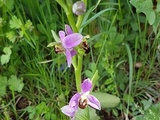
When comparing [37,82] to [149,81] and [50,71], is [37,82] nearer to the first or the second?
[50,71]

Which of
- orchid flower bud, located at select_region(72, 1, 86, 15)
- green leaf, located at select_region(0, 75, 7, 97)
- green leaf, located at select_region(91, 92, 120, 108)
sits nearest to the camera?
orchid flower bud, located at select_region(72, 1, 86, 15)

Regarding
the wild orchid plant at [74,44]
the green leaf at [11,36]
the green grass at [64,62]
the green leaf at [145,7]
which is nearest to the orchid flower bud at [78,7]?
the wild orchid plant at [74,44]

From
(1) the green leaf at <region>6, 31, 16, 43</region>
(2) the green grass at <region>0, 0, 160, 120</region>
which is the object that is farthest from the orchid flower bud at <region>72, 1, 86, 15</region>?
(1) the green leaf at <region>6, 31, 16, 43</region>

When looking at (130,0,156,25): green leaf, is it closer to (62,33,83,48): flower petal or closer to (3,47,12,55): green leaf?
(62,33,83,48): flower petal

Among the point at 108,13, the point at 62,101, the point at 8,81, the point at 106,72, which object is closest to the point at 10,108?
the point at 8,81

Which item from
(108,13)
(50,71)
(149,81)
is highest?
(108,13)

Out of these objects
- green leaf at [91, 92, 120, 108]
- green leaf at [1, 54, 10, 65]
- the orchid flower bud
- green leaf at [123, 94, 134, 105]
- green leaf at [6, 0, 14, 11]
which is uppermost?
the orchid flower bud

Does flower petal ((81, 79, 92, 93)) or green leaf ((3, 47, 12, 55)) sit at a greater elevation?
green leaf ((3, 47, 12, 55))
